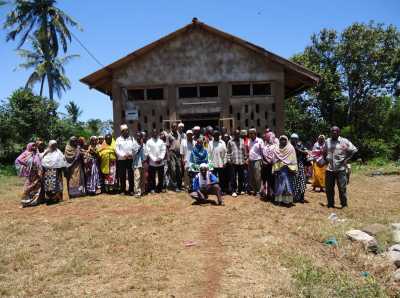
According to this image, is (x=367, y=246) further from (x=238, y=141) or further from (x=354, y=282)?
(x=238, y=141)

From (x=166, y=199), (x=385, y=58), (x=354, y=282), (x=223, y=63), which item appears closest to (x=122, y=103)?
(x=223, y=63)

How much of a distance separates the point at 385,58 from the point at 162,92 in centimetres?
1794

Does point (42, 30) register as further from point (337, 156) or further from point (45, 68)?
point (337, 156)

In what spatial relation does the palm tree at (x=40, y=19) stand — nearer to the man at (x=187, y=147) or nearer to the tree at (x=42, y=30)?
the tree at (x=42, y=30)

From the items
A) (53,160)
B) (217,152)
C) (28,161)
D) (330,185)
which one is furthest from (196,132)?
(28,161)

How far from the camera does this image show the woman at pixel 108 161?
10.7 meters

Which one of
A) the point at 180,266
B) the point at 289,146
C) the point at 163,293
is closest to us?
the point at 163,293

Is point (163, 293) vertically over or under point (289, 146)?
under

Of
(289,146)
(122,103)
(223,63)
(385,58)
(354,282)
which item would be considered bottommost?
(354,282)

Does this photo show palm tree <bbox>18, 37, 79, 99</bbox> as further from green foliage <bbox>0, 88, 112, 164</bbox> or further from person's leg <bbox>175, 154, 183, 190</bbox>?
person's leg <bbox>175, 154, 183, 190</bbox>

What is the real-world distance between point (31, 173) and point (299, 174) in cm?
656

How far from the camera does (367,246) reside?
6.98m

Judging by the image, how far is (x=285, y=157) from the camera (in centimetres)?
958

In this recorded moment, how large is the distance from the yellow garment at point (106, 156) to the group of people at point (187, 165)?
3cm
